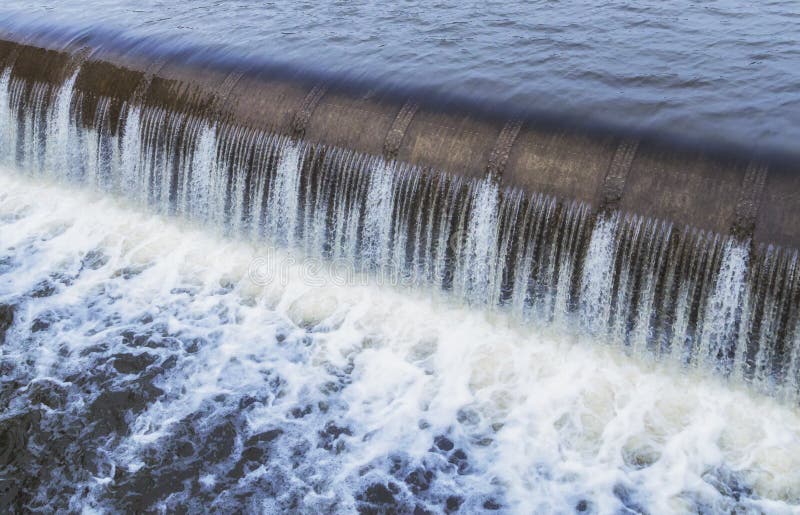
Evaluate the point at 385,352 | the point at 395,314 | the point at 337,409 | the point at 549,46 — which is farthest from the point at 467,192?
the point at 549,46

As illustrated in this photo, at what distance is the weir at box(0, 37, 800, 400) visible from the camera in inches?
322

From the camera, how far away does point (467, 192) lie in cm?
948

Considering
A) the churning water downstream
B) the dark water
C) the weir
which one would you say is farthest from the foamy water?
the dark water

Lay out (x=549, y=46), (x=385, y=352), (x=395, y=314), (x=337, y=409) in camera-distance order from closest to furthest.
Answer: (x=337, y=409) → (x=385, y=352) → (x=395, y=314) → (x=549, y=46)

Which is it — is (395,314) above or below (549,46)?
below

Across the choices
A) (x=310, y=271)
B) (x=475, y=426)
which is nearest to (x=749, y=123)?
(x=475, y=426)

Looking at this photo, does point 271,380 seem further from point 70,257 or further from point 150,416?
point 70,257

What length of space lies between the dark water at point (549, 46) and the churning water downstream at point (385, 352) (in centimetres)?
191

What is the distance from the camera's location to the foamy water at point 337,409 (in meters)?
7.66

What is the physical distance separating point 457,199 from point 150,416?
14.4 feet

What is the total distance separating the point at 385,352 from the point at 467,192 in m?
2.20

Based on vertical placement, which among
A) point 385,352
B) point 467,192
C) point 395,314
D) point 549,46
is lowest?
point 385,352

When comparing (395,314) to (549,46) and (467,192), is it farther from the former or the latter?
(549,46)

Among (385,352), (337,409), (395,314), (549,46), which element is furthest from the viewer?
(549,46)
